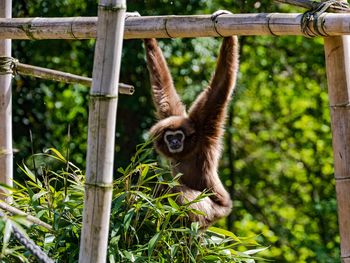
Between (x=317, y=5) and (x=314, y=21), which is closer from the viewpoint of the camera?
(x=314, y=21)

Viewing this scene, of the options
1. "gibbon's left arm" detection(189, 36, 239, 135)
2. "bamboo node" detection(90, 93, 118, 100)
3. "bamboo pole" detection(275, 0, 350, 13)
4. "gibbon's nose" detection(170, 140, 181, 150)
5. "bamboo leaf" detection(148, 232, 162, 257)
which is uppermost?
"bamboo pole" detection(275, 0, 350, 13)

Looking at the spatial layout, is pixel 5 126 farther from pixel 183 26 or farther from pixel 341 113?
pixel 341 113

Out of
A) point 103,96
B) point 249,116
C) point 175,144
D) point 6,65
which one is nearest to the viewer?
point 103,96

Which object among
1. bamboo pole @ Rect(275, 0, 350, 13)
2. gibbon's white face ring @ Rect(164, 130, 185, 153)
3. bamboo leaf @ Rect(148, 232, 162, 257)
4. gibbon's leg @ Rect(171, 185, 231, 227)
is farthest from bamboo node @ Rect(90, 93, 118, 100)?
gibbon's white face ring @ Rect(164, 130, 185, 153)

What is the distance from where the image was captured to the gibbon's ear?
6188 mm

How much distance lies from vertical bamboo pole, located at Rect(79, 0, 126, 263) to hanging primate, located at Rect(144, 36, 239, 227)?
7.11ft

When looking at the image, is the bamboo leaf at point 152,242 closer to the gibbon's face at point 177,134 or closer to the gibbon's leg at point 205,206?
the gibbon's leg at point 205,206

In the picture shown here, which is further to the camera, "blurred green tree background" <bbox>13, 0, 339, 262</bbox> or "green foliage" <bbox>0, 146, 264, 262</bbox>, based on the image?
"blurred green tree background" <bbox>13, 0, 339, 262</bbox>

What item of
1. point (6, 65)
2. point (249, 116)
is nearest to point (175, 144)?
point (6, 65)

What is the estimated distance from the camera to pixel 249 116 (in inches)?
535

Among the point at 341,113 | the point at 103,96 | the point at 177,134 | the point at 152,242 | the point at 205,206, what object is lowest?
the point at 152,242

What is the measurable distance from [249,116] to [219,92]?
7.70 metres

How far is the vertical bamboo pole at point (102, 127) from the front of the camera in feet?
12.0

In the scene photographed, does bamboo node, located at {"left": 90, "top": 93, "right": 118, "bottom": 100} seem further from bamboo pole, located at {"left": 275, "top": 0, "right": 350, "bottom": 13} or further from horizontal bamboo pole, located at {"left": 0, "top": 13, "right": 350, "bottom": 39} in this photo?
bamboo pole, located at {"left": 275, "top": 0, "right": 350, "bottom": 13}
